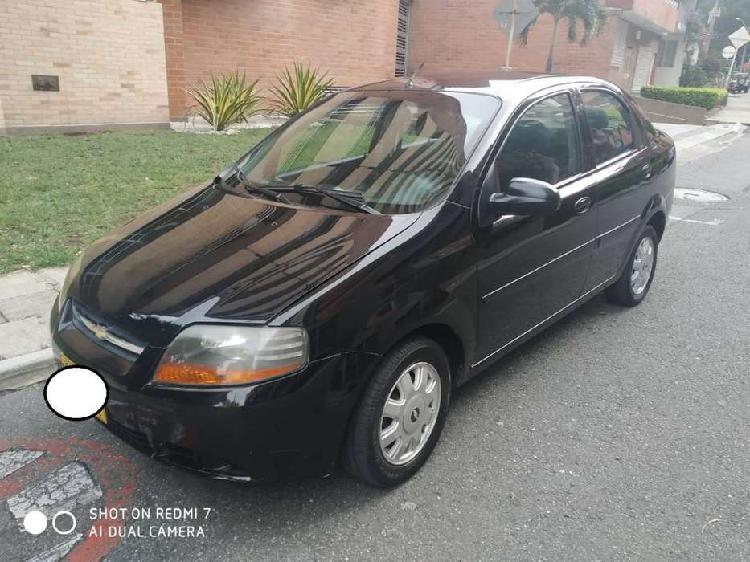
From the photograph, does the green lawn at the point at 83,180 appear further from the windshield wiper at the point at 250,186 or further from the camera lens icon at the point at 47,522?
the camera lens icon at the point at 47,522

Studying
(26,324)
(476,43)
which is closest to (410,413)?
(26,324)

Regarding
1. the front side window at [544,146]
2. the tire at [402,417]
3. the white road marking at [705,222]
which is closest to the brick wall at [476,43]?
the white road marking at [705,222]

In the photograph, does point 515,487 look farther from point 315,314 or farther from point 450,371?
point 315,314

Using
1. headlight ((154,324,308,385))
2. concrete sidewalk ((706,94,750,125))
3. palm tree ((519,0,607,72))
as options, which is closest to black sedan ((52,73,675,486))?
headlight ((154,324,308,385))

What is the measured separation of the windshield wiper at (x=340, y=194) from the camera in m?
2.83

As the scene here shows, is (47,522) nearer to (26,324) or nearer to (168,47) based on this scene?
(26,324)

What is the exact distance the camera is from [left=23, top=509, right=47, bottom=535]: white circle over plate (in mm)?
2375

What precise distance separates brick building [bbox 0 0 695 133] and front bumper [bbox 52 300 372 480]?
26.5ft

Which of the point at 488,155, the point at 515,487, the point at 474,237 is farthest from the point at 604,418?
the point at 488,155

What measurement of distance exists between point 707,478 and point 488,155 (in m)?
1.79

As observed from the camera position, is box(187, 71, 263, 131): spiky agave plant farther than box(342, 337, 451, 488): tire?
Yes

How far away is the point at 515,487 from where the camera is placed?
→ 271 cm

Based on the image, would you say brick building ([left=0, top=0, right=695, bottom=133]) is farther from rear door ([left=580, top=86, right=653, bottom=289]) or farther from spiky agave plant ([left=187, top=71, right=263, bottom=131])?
rear door ([left=580, top=86, right=653, bottom=289])

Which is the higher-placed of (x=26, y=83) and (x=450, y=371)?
(x=26, y=83)
